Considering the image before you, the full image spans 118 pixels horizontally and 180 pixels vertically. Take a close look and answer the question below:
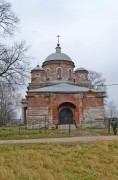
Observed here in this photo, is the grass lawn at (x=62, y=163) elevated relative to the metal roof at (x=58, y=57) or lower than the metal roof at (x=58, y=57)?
→ lower

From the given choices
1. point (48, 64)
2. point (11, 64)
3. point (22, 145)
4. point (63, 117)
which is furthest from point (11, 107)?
point (22, 145)

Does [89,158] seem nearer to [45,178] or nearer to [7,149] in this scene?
[45,178]

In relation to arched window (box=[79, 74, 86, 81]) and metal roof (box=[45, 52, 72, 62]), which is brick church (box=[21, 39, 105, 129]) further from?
arched window (box=[79, 74, 86, 81])

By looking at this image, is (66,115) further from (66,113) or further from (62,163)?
(62,163)

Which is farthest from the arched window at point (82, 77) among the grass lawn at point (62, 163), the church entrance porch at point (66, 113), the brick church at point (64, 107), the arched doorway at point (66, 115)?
the grass lawn at point (62, 163)

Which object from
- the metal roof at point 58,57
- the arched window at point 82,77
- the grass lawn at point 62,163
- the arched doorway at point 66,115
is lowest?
the grass lawn at point 62,163

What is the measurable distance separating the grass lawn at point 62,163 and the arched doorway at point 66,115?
819 inches

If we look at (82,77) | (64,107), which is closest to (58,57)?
(82,77)

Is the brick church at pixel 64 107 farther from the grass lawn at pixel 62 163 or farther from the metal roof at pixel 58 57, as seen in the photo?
the grass lawn at pixel 62 163

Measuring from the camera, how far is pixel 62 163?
436 inches

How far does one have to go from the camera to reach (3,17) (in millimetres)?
23469

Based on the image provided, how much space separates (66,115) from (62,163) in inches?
962

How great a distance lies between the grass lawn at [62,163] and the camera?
9297 mm

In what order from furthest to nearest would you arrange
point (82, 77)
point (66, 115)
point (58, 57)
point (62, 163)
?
1. point (82, 77)
2. point (58, 57)
3. point (66, 115)
4. point (62, 163)
